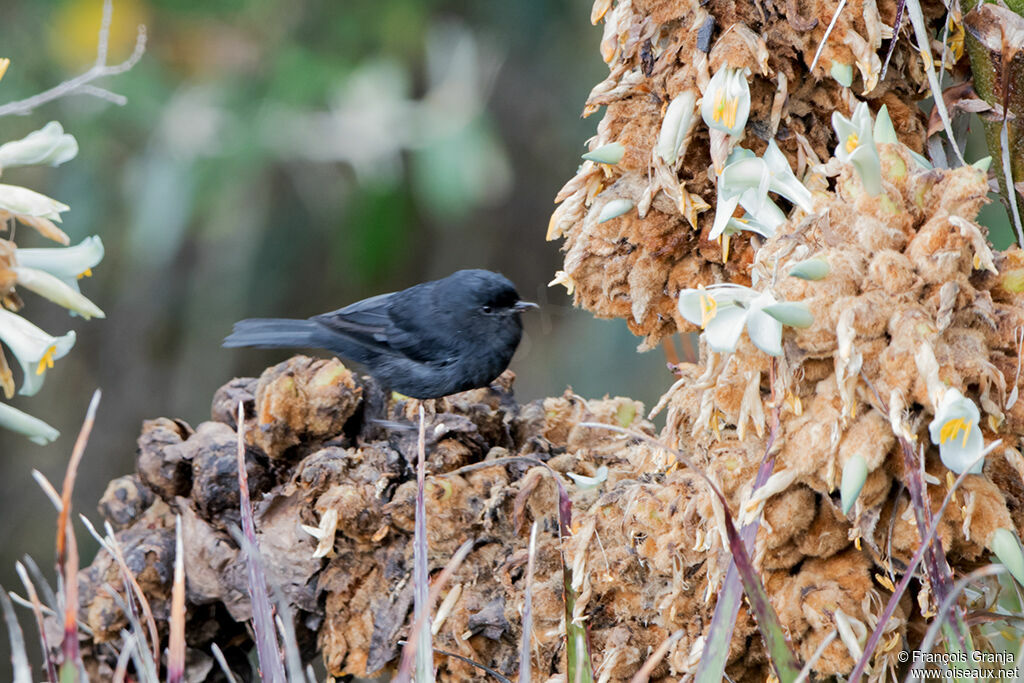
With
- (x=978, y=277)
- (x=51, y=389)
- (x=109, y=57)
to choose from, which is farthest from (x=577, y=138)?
(x=978, y=277)

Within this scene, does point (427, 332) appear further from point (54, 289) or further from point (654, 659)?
point (654, 659)

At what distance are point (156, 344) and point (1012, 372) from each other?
280 cm

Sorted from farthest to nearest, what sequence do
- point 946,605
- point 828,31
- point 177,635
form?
point 828,31
point 177,635
point 946,605

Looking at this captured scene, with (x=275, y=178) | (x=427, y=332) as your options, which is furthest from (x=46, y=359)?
(x=275, y=178)

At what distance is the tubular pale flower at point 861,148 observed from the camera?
2.20ft

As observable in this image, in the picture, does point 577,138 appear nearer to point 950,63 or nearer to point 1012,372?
point 950,63

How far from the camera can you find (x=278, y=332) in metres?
1.89

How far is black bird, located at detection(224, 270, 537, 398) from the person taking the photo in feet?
5.70

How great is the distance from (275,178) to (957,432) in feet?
8.14

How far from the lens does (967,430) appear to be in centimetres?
60

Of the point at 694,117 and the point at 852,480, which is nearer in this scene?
the point at 852,480

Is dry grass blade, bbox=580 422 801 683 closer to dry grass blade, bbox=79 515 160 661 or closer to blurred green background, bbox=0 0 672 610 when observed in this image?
dry grass blade, bbox=79 515 160 661

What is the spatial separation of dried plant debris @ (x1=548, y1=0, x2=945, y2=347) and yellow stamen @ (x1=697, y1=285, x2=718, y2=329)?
14cm

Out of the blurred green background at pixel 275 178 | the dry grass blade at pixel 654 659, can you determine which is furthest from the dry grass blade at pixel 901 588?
the blurred green background at pixel 275 178
